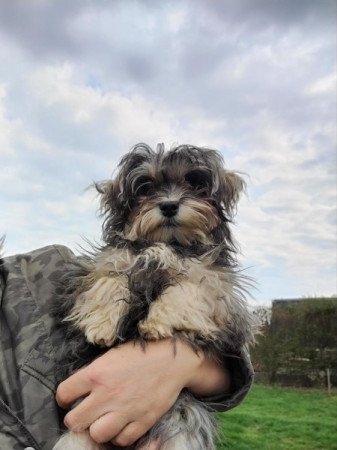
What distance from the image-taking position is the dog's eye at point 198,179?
4027 millimetres

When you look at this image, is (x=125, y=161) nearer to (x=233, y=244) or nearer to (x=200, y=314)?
(x=233, y=244)

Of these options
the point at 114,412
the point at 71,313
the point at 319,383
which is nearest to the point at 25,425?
the point at 114,412

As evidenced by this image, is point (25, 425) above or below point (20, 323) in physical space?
below

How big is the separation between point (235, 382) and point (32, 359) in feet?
3.56

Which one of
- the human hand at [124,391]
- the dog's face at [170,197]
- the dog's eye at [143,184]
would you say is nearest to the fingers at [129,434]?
the human hand at [124,391]

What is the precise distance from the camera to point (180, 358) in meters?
3.19

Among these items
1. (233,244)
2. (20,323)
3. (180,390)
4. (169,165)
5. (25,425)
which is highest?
(169,165)

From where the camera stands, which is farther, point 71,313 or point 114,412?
point 71,313

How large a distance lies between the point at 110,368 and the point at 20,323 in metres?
0.53

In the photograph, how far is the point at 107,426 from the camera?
9.77 ft

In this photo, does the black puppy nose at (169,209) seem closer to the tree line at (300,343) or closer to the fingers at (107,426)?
the fingers at (107,426)

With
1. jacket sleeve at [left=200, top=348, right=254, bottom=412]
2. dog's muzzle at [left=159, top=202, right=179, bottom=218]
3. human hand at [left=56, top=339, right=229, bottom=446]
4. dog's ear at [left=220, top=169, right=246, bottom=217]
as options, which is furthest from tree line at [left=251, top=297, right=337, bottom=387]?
human hand at [left=56, top=339, right=229, bottom=446]

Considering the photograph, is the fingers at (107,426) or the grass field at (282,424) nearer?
the fingers at (107,426)

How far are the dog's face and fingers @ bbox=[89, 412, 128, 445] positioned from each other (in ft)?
3.89
